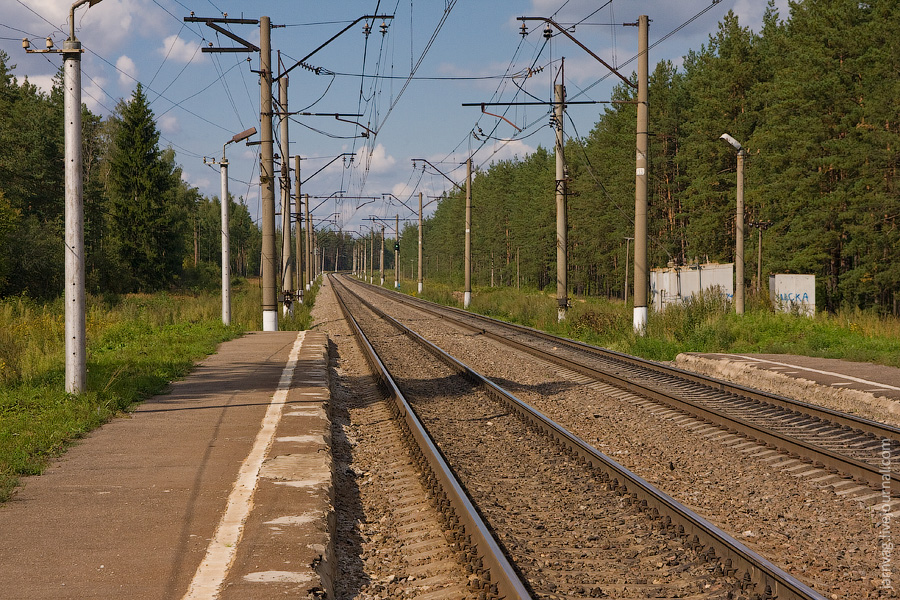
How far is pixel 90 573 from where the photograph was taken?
4.84 metres

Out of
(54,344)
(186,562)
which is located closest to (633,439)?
(186,562)

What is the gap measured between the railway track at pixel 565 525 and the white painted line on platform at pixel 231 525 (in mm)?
1585

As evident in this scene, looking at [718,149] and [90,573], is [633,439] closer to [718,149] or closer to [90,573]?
[90,573]

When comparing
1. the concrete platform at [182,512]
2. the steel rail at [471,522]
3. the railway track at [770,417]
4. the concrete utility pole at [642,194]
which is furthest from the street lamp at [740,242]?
the concrete platform at [182,512]

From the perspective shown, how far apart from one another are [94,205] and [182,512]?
52.9m

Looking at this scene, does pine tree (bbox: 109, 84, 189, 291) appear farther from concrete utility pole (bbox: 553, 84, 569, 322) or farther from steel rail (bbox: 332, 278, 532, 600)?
steel rail (bbox: 332, 278, 532, 600)

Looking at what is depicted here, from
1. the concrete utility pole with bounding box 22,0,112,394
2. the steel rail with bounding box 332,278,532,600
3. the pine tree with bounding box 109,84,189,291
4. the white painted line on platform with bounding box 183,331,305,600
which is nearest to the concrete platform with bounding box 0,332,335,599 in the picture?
the white painted line on platform with bounding box 183,331,305,600

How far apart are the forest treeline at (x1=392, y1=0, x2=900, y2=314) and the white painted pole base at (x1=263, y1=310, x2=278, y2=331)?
37.1ft

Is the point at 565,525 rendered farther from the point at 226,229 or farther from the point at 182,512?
the point at 226,229

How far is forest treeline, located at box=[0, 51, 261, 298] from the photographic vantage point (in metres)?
42.1

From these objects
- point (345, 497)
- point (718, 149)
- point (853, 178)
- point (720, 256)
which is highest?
point (718, 149)

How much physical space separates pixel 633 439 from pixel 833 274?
1617 inches

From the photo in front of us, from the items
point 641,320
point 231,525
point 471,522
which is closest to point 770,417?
point 471,522

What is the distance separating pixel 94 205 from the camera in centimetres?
5372
